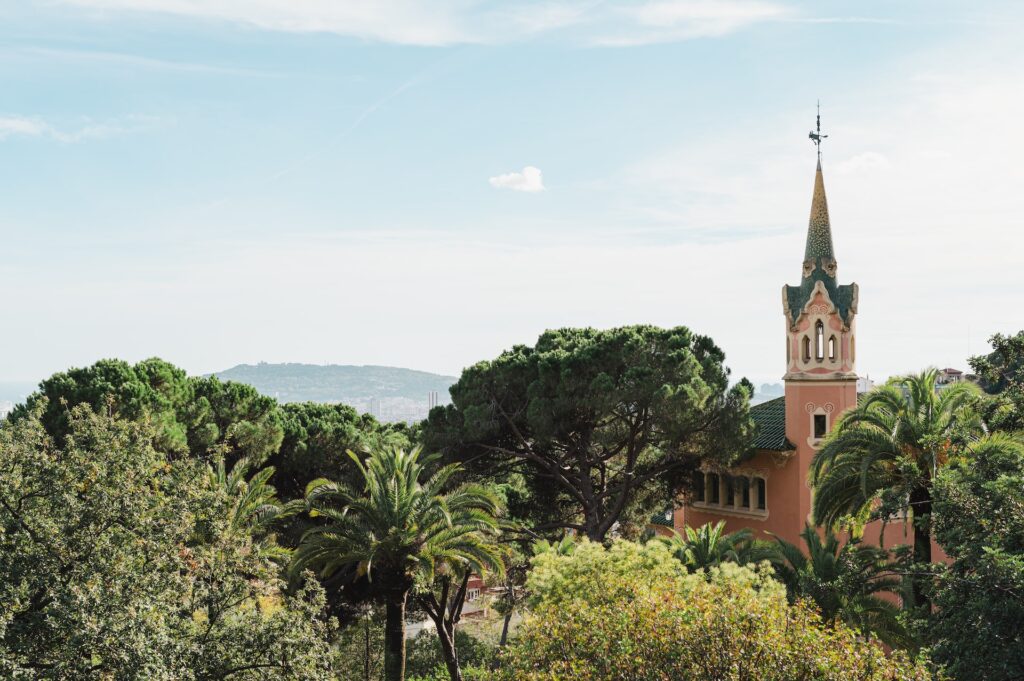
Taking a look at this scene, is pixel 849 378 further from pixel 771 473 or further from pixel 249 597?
pixel 249 597

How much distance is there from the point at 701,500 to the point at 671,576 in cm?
1679

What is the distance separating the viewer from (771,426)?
35.5m

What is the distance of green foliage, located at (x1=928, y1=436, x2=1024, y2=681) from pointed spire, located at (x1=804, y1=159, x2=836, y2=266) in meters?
15.8

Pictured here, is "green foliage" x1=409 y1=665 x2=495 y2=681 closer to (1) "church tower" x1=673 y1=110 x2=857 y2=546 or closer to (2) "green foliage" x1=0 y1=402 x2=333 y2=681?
(1) "church tower" x1=673 y1=110 x2=857 y2=546

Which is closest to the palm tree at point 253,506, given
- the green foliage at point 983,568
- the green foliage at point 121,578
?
the green foliage at point 121,578

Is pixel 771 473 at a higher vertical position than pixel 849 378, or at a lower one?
lower

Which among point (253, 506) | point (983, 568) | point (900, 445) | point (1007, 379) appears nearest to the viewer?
point (983, 568)

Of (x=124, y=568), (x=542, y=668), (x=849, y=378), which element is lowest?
(x=542, y=668)

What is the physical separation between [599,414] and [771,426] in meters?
6.68

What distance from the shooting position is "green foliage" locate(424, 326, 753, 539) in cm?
3291

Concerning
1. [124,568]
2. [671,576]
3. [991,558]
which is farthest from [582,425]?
[124,568]

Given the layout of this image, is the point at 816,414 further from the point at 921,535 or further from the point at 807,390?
the point at 921,535

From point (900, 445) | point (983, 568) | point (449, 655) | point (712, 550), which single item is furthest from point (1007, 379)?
point (449, 655)

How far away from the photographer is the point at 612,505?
3706cm
